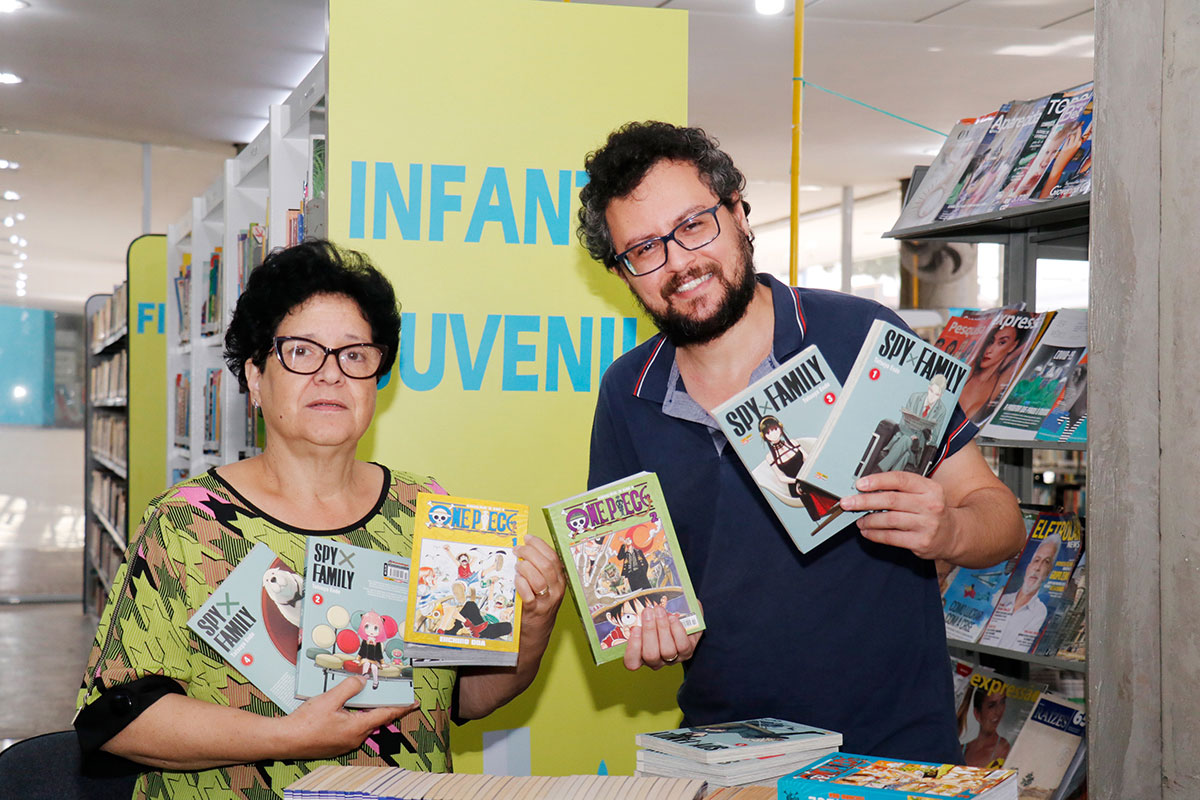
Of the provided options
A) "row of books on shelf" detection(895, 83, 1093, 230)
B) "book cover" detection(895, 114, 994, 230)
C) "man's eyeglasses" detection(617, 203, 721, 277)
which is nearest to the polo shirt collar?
"man's eyeglasses" detection(617, 203, 721, 277)

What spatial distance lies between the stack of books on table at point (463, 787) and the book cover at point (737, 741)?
0.06m

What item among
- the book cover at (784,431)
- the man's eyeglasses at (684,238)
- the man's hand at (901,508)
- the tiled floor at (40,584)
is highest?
the man's eyeglasses at (684,238)

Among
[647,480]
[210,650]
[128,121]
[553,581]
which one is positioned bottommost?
[210,650]

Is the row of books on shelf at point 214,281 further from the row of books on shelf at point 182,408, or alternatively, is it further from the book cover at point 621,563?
the book cover at point 621,563

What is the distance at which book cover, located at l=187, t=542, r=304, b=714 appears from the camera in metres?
1.51

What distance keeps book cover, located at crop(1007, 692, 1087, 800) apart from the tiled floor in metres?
4.36

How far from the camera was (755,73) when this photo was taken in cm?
693

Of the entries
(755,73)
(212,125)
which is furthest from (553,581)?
(212,125)

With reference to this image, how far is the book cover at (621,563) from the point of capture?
5.22ft

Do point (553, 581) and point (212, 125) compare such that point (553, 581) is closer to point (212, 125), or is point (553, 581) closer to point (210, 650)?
point (210, 650)

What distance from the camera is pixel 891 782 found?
1191mm

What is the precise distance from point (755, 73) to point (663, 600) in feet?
19.6

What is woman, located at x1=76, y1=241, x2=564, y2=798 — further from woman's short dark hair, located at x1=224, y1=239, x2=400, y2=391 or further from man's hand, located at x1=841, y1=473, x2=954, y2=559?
man's hand, located at x1=841, y1=473, x2=954, y2=559

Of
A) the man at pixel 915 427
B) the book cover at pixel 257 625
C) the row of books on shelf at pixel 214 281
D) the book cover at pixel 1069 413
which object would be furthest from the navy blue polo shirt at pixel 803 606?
the row of books on shelf at pixel 214 281
